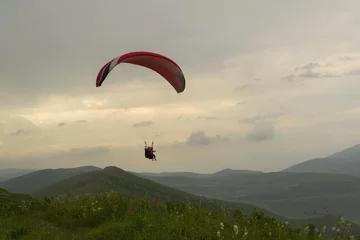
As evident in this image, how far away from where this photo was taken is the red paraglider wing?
49.2 feet

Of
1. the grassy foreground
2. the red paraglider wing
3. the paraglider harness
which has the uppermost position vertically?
the red paraglider wing

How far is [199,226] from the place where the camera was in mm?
10406

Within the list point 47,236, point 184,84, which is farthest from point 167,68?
point 47,236

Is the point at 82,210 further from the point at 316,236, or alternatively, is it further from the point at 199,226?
Result: the point at 316,236

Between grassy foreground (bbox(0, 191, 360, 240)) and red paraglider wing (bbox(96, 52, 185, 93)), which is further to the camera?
red paraglider wing (bbox(96, 52, 185, 93))

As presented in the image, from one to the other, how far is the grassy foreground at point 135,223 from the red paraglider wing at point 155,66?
18.5 feet

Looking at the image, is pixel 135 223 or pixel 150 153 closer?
pixel 135 223

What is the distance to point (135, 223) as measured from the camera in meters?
11.1

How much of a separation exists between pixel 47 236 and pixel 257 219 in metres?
7.27

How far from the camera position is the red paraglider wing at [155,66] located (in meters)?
15.0

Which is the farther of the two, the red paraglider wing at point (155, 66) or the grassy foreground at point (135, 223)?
the red paraglider wing at point (155, 66)

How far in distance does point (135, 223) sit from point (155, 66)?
9.80 meters

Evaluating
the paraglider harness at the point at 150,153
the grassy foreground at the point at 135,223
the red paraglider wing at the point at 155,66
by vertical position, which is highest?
the red paraglider wing at the point at 155,66

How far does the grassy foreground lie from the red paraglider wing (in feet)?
18.5
